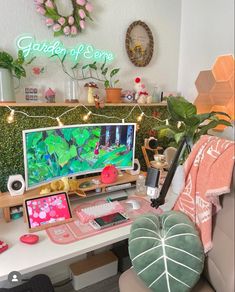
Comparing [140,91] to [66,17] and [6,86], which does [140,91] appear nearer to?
[66,17]

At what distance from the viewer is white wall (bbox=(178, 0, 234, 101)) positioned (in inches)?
45.4

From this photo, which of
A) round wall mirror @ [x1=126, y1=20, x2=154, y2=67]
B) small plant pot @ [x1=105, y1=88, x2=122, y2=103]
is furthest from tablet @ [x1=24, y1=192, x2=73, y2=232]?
round wall mirror @ [x1=126, y1=20, x2=154, y2=67]

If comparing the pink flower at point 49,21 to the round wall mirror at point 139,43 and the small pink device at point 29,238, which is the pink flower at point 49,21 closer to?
the round wall mirror at point 139,43

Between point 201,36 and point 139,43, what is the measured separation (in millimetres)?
487

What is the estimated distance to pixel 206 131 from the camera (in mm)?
1409

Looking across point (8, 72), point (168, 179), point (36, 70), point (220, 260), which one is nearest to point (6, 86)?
point (8, 72)

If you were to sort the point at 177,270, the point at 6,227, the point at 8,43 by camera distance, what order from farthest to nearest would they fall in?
the point at 8,43 → the point at 6,227 → the point at 177,270

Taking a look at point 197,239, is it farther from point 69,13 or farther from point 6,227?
point 69,13

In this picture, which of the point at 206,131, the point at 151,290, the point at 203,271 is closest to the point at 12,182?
the point at 151,290

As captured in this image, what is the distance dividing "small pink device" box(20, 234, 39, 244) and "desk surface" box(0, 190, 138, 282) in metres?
0.02

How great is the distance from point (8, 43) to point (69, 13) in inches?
16.2

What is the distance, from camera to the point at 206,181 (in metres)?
0.96

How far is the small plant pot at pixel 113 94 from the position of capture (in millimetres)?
1587

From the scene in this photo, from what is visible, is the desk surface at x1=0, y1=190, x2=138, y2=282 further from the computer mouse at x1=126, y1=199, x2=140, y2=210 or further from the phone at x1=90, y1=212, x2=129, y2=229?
the computer mouse at x1=126, y1=199, x2=140, y2=210
